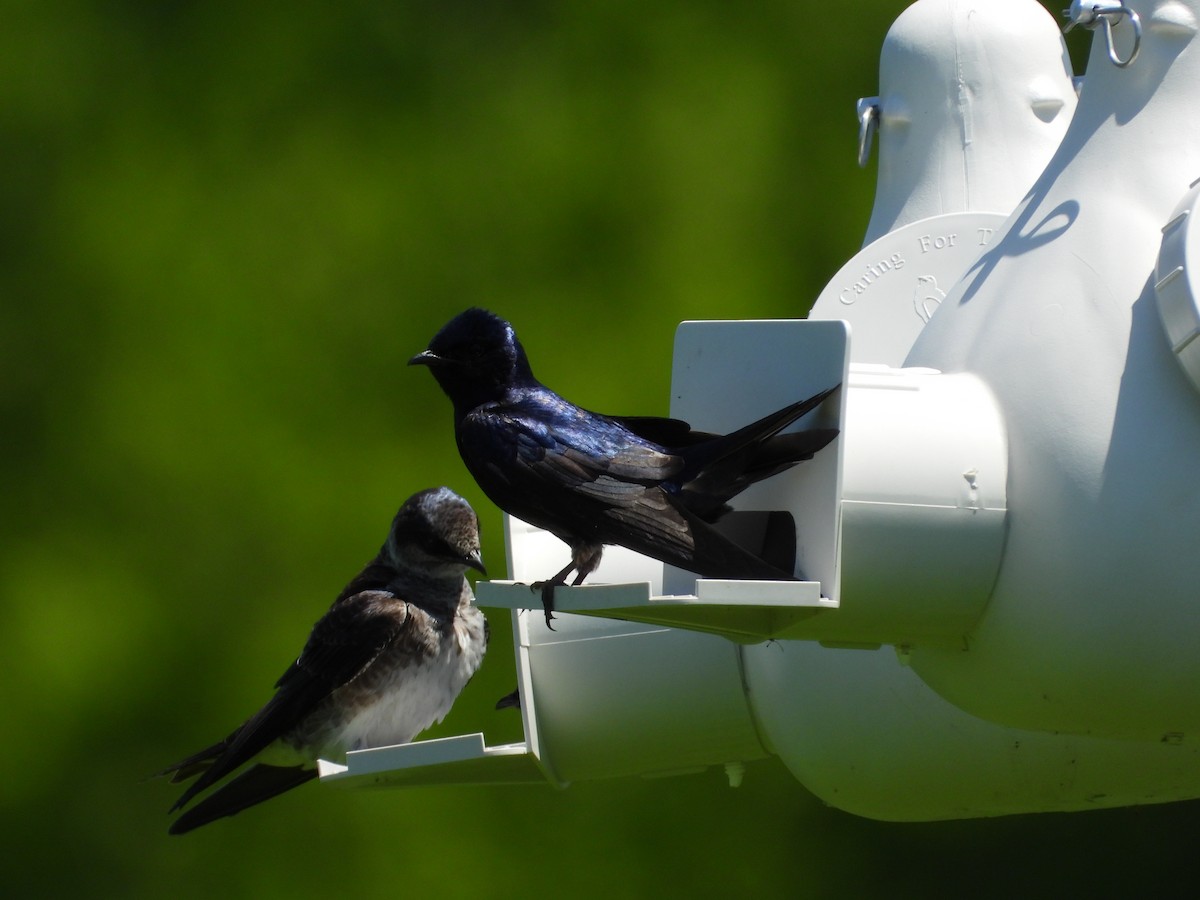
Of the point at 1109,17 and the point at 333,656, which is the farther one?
the point at 333,656

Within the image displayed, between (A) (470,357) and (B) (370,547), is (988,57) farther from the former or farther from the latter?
(B) (370,547)

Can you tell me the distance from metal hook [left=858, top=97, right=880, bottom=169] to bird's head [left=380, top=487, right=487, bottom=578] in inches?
25.1

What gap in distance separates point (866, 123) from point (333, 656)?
92cm

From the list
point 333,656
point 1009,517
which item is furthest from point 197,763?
point 1009,517

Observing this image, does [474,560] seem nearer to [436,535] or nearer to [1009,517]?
[436,535]

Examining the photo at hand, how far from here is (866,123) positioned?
2.34 m

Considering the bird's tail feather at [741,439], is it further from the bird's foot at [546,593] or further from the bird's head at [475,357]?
the bird's head at [475,357]

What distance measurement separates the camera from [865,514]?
1442 millimetres

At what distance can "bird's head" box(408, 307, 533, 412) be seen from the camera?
190 cm

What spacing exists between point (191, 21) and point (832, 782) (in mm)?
2543

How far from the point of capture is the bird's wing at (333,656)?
2.38 metres

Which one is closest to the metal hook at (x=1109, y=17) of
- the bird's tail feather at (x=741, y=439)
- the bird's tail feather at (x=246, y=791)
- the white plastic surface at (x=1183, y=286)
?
the white plastic surface at (x=1183, y=286)

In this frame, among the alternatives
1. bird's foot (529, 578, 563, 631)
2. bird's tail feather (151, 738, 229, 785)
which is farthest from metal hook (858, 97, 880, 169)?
bird's tail feather (151, 738, 229, 785)

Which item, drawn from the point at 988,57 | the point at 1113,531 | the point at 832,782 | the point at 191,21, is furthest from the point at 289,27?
the point at 1113,531
